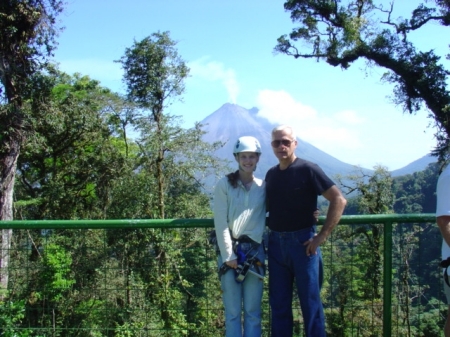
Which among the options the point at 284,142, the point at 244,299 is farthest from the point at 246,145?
the point at 244,299

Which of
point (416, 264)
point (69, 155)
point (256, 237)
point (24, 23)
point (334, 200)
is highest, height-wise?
point (24, 23)

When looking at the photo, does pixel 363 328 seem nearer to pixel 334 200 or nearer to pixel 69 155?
pixel 334 200

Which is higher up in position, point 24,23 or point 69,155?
point 24,23

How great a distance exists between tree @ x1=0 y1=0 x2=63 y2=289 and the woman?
12852 millimetres

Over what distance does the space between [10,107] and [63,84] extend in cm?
820

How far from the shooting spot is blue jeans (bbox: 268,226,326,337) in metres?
3.20

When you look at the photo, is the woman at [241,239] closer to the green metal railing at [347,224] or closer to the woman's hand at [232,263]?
the woman's hand at [232,263]

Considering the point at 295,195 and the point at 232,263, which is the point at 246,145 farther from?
the point at 232,263

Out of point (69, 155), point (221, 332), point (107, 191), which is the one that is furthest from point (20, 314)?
point (69, 155)

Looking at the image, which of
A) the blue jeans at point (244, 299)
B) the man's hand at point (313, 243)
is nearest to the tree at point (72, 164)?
the blue jeans at point (244, 299)

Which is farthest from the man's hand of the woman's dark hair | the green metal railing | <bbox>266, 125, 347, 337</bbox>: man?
the woman's dark hair

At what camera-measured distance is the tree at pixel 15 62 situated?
14062mm

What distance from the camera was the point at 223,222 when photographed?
127 inches

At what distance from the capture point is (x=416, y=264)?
153 inches
